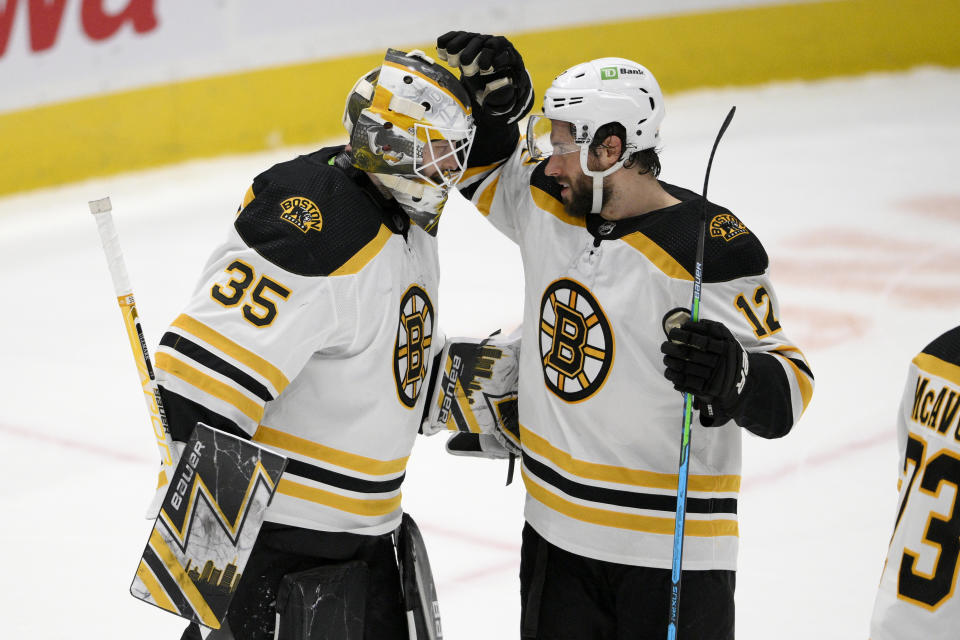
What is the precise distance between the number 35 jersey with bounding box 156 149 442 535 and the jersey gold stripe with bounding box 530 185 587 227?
229 millimetres

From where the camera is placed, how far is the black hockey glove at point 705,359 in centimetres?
185

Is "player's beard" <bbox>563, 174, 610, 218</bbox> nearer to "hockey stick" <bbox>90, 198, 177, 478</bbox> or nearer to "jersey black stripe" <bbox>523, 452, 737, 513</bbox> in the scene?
"jersey black stripe" <bbox>523, 452, 737, 513</bbox>

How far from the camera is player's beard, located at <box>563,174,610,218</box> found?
7.01 feet

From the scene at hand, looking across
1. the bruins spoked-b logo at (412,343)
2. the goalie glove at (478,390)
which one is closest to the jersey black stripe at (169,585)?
the bruins spoked-b logo at (412,343)

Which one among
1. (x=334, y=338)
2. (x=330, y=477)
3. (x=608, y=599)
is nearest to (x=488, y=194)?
(x=334, y=338)

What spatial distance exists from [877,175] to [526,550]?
491cm

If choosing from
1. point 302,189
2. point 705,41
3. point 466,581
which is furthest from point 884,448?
point 705,41

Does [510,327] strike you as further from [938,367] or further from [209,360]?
[938,367]

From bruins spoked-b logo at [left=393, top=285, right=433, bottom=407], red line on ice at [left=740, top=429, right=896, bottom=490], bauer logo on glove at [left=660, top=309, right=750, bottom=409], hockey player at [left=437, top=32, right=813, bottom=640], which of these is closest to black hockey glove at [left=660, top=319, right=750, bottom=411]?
bauer logo on glove at [left=660, top=309, right=750, bottom=409]

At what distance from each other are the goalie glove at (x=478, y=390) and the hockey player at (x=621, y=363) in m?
0.13

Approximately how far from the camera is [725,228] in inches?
80.6

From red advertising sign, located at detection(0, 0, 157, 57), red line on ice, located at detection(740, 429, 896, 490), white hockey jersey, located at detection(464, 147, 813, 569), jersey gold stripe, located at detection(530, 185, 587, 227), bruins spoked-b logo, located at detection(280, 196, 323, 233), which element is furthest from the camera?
red advertising sign, located at detection(0, 0, 157, 57)

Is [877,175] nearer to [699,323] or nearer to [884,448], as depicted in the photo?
[884,448]

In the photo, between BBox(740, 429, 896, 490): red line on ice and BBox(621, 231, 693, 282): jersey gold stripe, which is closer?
BBox(621, 231, 693, 282): jersey gold stripe
